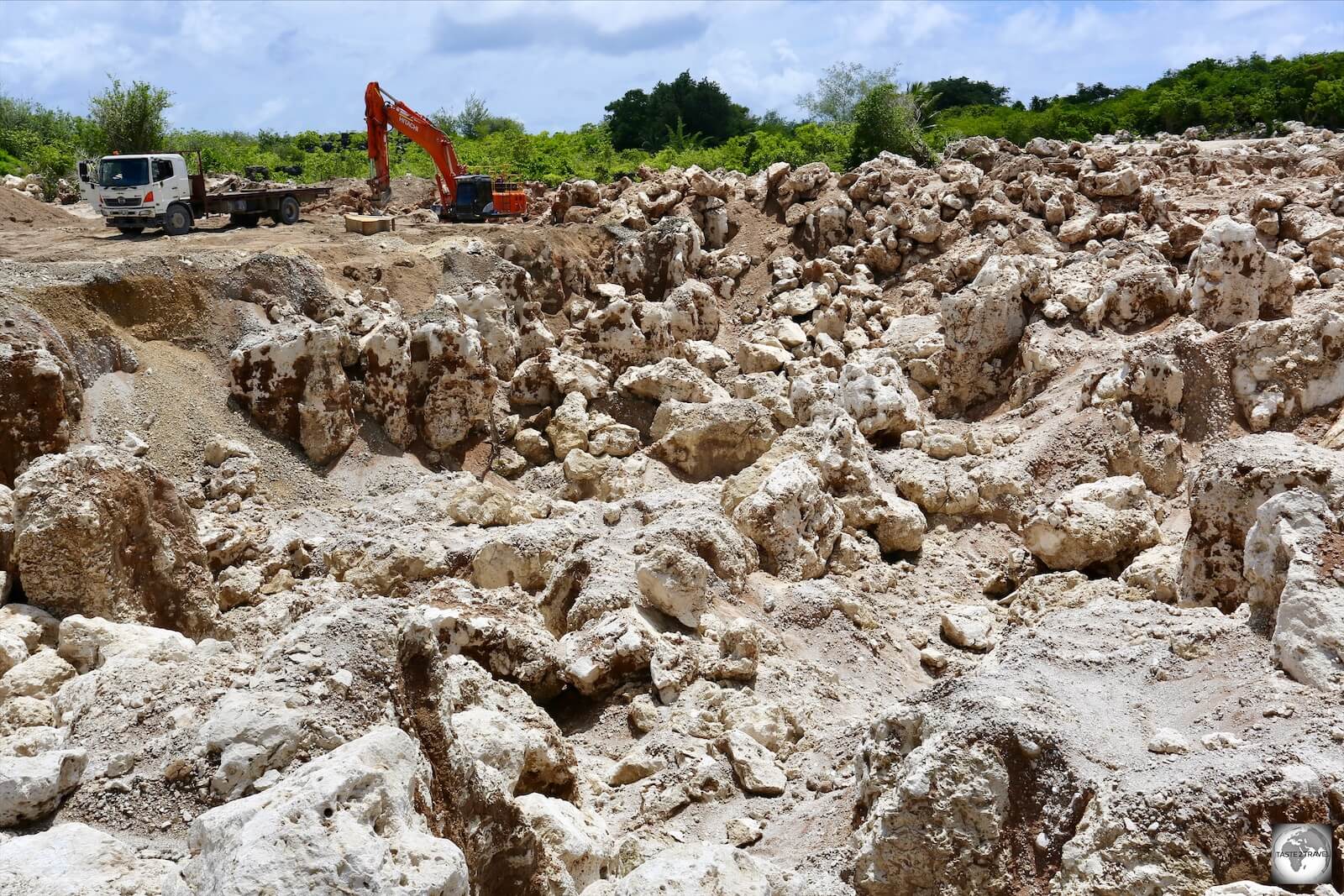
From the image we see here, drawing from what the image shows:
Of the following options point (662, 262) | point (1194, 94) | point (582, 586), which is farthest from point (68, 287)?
point (1194, 94)

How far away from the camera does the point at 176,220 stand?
19.4 meters

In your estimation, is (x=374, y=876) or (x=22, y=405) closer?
(x=374, y=876)

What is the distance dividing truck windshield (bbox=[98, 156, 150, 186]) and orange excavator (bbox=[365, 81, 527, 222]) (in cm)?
486

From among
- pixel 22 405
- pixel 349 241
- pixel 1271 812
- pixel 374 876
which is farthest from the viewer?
pixel 349 241

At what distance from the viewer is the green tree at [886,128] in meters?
26.5

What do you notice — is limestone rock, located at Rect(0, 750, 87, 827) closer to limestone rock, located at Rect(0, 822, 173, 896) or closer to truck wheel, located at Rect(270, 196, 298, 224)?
limestone rock, located at Rect(0, 822, 173, 896)

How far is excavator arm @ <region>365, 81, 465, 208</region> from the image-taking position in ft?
73.4

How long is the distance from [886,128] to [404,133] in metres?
11.5

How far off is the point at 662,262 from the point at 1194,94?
2539 centimetres

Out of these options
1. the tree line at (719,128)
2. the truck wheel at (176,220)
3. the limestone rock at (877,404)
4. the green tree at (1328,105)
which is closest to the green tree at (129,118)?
the tree line at (719,128)

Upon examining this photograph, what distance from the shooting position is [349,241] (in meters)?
18.4

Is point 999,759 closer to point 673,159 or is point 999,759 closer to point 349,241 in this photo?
point 349,241

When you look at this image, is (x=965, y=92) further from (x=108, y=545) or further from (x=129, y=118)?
(x=108, y=545)

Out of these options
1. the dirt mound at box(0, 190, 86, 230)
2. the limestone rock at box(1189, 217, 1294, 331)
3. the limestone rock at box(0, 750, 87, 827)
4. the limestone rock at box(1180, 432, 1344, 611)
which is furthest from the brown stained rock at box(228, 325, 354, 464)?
the limestone rock at box(1189, 217, 1294, 331)
